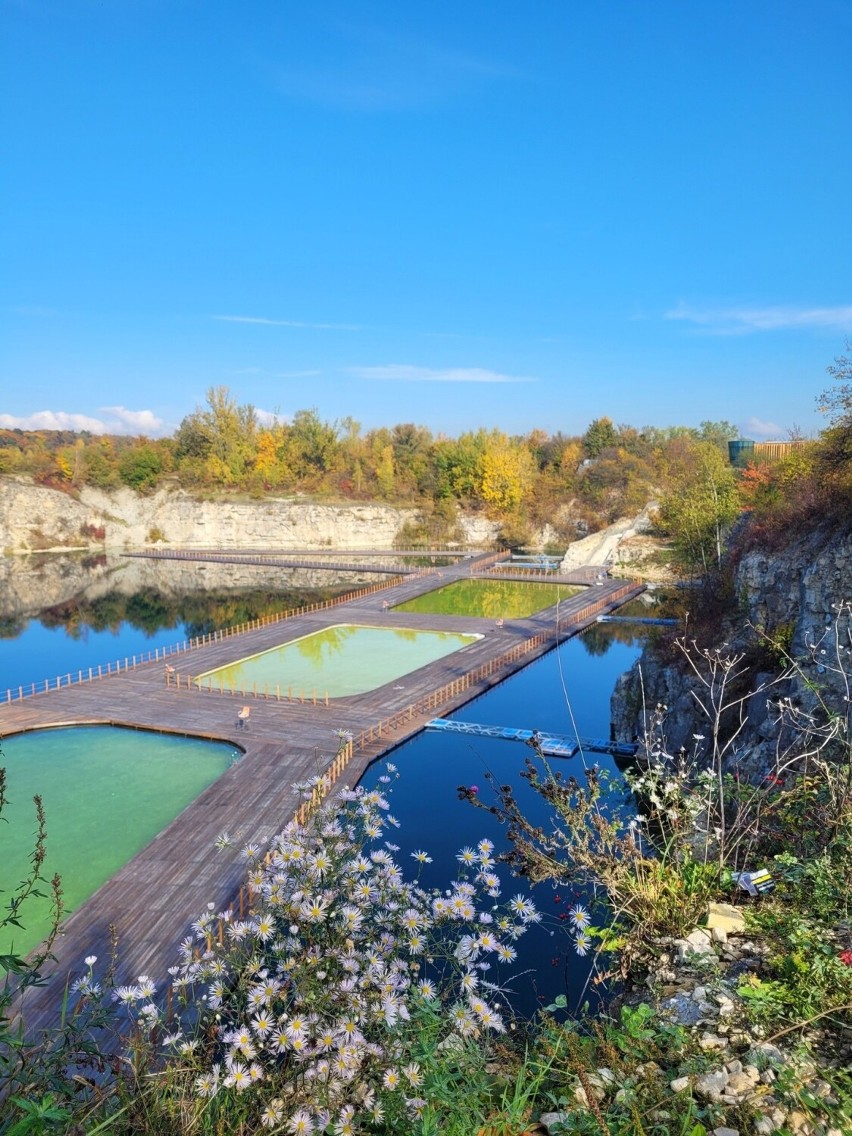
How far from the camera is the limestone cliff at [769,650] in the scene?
970 centimetres

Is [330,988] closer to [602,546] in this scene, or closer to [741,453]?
[741,453]

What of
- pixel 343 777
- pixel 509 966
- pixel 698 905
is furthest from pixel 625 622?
pixel 698 905

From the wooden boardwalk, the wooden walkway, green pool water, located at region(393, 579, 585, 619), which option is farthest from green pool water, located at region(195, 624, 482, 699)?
the wooden walkway

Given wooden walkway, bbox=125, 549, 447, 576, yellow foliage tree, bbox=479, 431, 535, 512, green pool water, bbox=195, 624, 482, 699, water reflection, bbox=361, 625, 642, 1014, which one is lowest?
water reflection, bbox=361, 625, 642, 1014

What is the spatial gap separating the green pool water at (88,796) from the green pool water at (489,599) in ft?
53.5

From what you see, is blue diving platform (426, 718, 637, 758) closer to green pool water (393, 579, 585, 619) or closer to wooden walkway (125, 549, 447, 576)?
green pool water (393, 579, 585, 619)

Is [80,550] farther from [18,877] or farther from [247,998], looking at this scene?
[247,998]

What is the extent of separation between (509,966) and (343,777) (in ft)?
22.6

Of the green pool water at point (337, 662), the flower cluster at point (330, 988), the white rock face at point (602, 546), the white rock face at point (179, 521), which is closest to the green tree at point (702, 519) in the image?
the green pool water at point (337, 662)

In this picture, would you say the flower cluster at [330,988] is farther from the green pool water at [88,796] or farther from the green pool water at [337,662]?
the green pool water at [337,662]

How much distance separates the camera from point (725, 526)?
24828 mm

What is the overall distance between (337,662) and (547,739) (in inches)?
386

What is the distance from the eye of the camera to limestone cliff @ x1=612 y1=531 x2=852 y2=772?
382 inches

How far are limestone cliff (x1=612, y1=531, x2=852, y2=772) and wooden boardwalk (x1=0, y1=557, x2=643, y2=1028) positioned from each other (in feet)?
18.6
